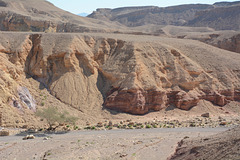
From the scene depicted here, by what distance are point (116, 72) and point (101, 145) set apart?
51.8 feet

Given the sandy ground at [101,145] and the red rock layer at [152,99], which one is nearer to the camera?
the sandy ground at [101,145]

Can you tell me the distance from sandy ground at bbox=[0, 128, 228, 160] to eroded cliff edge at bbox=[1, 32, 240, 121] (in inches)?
300

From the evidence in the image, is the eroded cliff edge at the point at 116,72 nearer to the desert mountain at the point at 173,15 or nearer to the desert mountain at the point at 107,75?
the desert mountain at the point at 107,75

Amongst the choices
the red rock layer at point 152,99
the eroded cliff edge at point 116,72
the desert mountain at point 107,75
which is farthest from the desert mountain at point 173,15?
the red rock layer at point 152,99

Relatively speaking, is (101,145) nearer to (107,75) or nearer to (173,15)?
(107,75)

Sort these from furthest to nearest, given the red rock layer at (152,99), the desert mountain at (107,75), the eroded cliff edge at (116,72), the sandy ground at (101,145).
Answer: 1. the eroded cliff edge at (116,72)
2. the red rock layer at (152,99)
3. the desert mountain at (107,75)
4. the sandy ground at (101,145)

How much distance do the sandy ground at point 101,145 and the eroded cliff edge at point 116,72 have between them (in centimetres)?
761

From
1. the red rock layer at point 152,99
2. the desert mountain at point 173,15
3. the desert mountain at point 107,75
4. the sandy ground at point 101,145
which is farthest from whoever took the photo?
the desert mountain at point 173,15

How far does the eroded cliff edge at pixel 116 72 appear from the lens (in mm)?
32594

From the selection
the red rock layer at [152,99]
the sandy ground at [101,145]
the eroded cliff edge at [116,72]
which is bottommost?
the sandy ground at [101,145]

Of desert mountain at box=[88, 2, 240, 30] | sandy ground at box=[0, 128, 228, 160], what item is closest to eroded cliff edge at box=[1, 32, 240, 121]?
sandy ground at box=[0, 128, 228, 160]

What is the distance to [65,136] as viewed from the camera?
77.4ft

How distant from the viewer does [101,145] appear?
2028 centimetres

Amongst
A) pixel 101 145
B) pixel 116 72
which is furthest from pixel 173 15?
pixel 101 145
